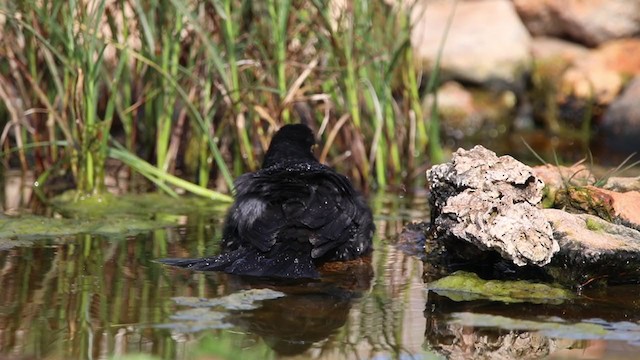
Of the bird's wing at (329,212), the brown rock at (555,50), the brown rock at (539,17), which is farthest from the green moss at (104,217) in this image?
the brown rock at (539,17)

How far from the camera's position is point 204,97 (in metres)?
6.28

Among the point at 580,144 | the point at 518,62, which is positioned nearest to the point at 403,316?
the point at 580,144

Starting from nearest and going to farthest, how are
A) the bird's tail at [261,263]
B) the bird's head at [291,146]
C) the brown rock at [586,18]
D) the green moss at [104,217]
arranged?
the bird's tail at [261,263] < the green moss at [104,217] < the bird's head at [291,146] < the brown rock at [586,18]

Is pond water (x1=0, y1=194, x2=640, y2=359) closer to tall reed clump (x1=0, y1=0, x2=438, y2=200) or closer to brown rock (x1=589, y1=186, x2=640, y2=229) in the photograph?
brown rock (x1=589, y1=186, x2=640, y2=229)

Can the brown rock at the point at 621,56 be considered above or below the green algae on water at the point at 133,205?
above

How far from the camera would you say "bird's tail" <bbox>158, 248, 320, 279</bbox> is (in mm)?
4336

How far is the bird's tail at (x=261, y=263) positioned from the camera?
434cm

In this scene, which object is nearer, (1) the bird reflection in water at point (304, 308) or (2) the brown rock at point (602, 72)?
(1) the bird reflection in water at point (304, 308)

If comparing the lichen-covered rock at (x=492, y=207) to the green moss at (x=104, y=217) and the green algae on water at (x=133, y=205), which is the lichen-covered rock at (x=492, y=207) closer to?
the green moss at (x=104, y=217)

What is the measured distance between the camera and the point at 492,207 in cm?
418

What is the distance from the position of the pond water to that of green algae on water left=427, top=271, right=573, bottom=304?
67mm

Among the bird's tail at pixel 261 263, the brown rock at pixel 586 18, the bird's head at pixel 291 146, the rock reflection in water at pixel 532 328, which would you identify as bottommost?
the rock reflection in water at pixel 532 328

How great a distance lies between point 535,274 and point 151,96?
296 cm

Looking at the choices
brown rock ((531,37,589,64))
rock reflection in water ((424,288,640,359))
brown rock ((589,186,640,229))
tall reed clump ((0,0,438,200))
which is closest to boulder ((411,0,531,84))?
brown rock ((531,37,589,64))
